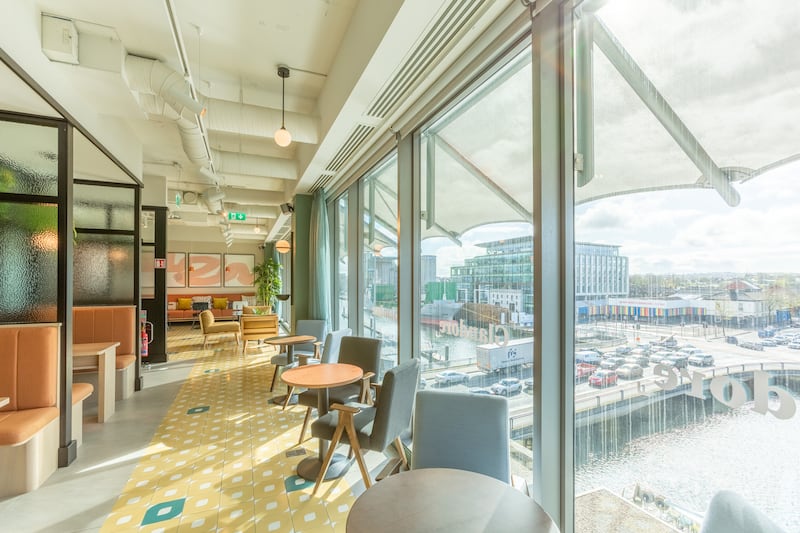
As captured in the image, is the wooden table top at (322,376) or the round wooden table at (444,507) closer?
the round wooden table at (444,507)

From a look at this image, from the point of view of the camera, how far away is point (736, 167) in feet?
3.97

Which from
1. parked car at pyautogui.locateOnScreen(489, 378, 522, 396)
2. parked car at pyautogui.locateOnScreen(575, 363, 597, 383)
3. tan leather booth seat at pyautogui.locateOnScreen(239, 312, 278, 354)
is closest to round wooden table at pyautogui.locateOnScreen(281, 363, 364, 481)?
parked car at pyautogui.locateOnScreen(489, 378, 522, 396)

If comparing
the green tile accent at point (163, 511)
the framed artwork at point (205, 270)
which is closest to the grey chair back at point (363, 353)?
the green tile accent at point (163, 511)

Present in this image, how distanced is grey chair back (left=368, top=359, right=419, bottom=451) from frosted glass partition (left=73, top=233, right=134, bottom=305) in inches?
180

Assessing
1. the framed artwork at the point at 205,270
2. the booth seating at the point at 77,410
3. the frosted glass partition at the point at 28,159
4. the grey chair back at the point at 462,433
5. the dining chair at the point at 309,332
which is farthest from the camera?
the framed artwork at the point at 205,270

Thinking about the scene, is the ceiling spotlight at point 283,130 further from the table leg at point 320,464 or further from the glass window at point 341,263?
the table leg at point 320,464

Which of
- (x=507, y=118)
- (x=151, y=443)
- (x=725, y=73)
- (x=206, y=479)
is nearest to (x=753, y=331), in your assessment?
(x=725, y=73)

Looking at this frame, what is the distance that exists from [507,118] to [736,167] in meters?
1.25

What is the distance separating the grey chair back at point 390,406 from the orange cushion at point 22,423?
2401 millimetres

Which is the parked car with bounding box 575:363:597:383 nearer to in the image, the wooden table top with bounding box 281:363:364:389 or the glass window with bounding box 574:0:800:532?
the glass window with bounding box 574:0:800:532

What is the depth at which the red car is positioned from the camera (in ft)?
5.25

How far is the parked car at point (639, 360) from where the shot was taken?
1.48m

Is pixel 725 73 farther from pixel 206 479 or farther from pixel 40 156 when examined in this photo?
pixel 40 156

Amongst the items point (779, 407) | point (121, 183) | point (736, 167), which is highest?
point (121, 183)
